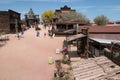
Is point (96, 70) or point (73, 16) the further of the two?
point (73, 16)

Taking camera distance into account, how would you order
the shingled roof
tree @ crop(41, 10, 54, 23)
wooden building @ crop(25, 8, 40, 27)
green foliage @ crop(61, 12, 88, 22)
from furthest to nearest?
1. tree @ crop(41, 10, 54, 23)
2. wooden building @ crop(25, 8, 40, 27)
3. green foliage @ crop(61, 12, 88, 22)
4. the shingled roof

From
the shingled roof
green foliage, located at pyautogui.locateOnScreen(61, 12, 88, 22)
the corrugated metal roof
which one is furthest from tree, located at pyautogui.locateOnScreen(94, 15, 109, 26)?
the corrugated metal roof

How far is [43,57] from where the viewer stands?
958 inches

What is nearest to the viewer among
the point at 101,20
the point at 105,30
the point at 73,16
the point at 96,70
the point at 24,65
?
the point at 96,70

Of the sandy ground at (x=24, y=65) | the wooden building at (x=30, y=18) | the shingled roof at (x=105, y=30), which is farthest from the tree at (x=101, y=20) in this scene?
the sandy ground at (x=24, y=65)

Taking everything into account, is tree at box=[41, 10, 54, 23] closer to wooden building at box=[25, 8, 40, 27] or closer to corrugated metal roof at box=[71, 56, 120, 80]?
wooden building at box=[25, 8, 40, 27]

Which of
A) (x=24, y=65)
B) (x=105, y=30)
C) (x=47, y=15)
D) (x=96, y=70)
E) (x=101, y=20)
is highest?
(x=47, y=15)

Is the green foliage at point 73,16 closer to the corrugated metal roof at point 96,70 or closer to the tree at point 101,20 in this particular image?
the tree at point 101,20

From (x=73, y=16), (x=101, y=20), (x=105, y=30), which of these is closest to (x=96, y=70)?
(x=105, y=30)

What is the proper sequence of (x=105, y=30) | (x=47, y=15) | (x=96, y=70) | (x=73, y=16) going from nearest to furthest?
(x=96, y=70), (x=105, y=30), (x=73, y=16), (x=47, y=15)

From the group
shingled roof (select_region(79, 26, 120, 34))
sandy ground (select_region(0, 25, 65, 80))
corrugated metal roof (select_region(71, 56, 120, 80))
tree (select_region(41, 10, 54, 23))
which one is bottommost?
sandy ground (select_region(0, 25, 65, 80))

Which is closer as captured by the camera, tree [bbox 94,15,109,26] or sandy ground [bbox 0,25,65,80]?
sandy ground [bbox 0,25,65,80]

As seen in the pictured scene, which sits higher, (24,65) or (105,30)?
(105,30)

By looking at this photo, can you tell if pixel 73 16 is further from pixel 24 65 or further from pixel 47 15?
pixel 24 65
